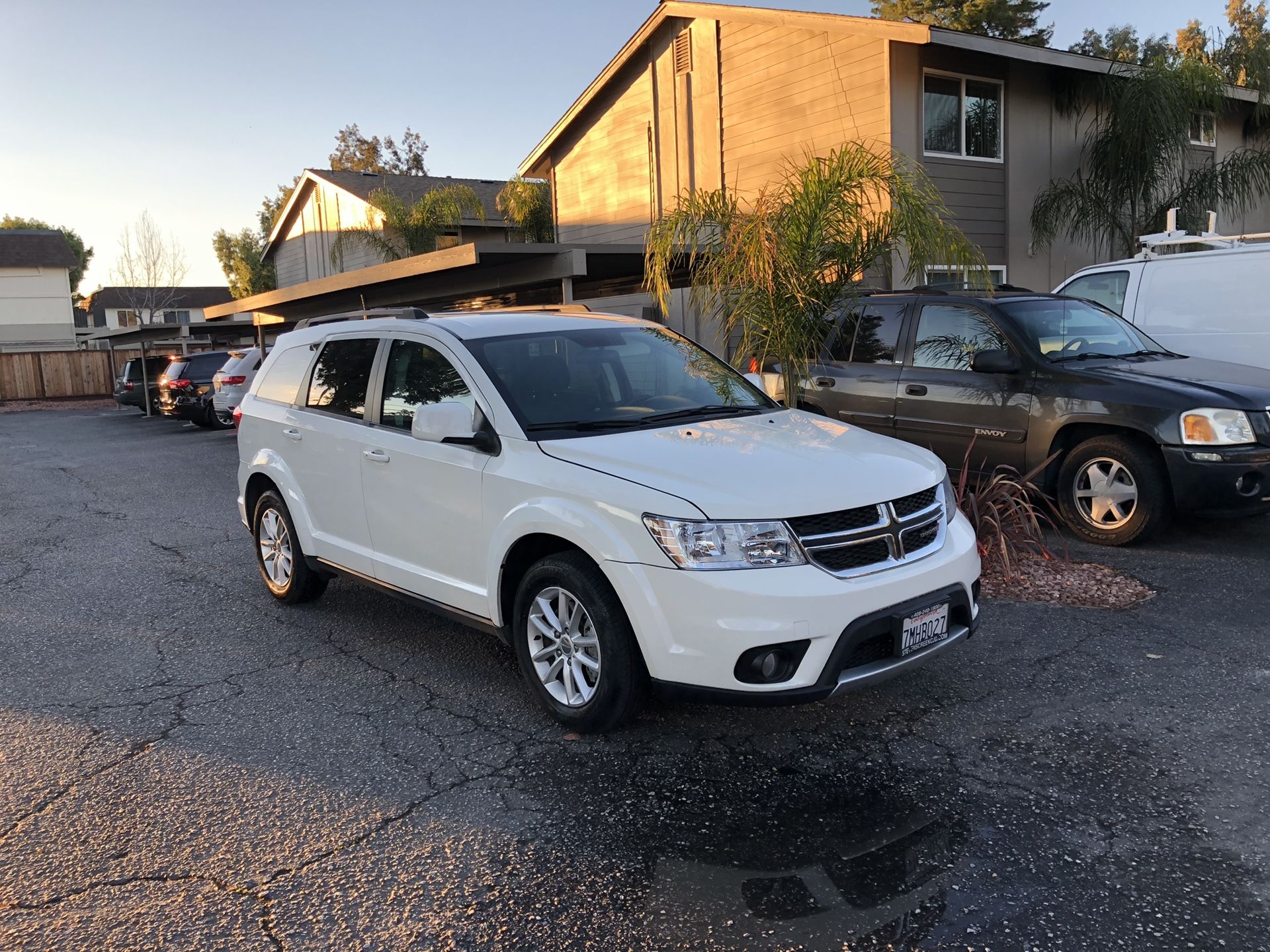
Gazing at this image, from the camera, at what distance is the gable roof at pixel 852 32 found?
13039 millimetres

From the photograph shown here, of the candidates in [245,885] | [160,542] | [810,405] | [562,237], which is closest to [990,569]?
[810,405]

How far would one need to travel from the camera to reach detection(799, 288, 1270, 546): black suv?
260 inches

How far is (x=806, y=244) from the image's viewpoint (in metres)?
7.14

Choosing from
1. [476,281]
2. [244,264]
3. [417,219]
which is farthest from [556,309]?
[244,264]

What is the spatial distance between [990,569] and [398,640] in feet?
12.5

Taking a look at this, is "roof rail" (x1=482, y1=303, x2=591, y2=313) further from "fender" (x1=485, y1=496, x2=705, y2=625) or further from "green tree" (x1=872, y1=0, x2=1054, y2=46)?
"green tree" (x1=872, y1=0, x2=1054, y2=46)

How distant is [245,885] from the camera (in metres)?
3.15

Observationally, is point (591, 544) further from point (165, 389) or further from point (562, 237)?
point (165, 389)

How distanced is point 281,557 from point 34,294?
54.6m

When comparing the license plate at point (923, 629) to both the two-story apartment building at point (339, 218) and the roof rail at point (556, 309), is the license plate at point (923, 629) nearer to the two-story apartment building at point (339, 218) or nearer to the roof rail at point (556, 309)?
the roof rail at point (556, 309)

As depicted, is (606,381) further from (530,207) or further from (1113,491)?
(530,207)

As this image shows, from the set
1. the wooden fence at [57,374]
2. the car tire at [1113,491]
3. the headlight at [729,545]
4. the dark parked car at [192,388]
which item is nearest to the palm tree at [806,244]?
the car tire at [1113,491]

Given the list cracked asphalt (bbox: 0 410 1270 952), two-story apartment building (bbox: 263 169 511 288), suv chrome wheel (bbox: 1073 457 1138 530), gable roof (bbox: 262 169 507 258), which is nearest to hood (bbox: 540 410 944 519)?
cracked asphalt (bbox: 0 410 1270 952)

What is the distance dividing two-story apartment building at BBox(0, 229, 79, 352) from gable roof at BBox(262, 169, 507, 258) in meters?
24.0
